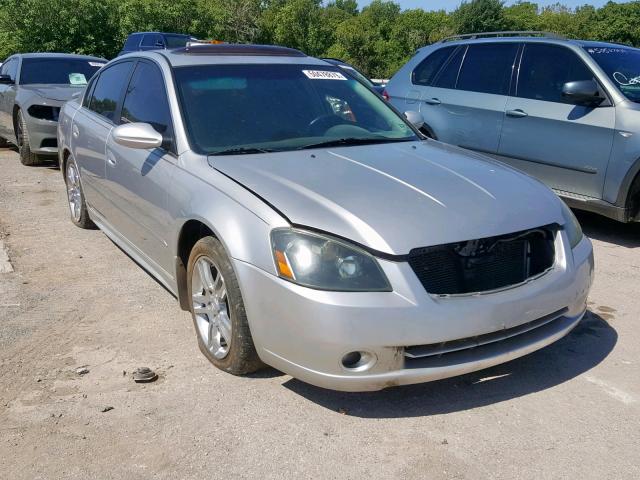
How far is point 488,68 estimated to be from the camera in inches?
272

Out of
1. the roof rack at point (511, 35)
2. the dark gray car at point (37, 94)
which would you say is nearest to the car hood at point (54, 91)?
the dark gray car at point (37, 94)

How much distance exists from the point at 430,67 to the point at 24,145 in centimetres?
586

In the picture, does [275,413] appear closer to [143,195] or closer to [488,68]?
[143,195]

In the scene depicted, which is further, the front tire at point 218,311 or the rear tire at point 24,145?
the rear tire at point 24,145

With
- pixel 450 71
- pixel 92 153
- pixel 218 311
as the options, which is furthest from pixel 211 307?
pixel 450 71

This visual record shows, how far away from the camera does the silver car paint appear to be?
111 inches

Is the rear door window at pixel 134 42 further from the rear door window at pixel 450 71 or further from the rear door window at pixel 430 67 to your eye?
the rear door window at pixel 450 71

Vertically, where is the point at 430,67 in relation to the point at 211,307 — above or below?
above

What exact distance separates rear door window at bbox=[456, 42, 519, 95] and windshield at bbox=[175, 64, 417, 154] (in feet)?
8.30

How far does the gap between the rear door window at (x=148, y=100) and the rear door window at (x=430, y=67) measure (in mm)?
3739

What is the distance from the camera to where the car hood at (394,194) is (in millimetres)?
2963

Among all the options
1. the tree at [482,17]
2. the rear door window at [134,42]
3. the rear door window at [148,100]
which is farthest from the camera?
the tree at [482,17]

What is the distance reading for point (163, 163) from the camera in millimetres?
3900

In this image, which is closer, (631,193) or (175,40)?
(631,193)
